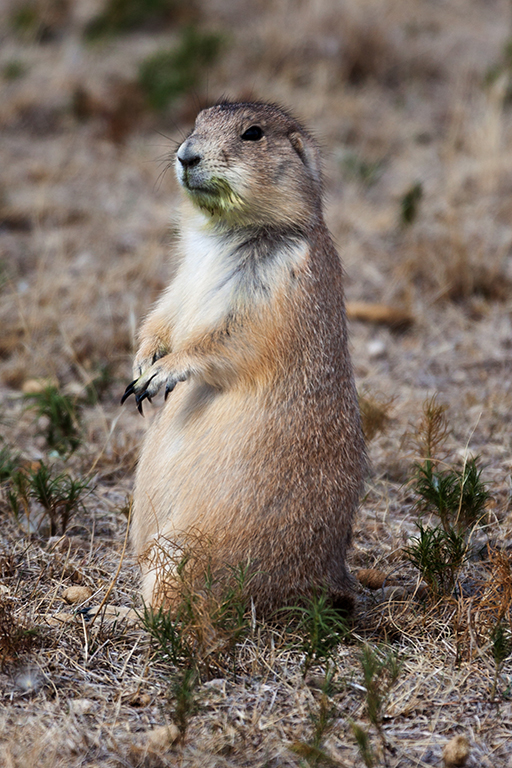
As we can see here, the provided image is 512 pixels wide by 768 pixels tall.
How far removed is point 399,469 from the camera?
16.5ft

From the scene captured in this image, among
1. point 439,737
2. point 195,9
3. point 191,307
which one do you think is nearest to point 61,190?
point 195,9

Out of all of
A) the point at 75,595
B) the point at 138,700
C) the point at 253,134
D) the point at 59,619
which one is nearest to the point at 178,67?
the point at 253,134

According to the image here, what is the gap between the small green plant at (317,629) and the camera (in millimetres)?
3146

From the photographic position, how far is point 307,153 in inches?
157

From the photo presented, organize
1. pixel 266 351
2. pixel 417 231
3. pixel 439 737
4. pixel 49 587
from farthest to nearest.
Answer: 1. pixel 417 231
2. pixel 49 587
3. pixel 266 351
4. pixel 439 737

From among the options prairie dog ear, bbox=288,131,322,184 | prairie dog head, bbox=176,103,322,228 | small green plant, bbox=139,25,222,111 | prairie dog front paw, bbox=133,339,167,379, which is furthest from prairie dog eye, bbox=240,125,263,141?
small green plant, bbox=139,25,222,111

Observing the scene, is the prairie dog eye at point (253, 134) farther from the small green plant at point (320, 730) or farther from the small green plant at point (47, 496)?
the small green plant at point (320, 730)

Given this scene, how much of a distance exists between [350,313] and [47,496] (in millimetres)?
3509

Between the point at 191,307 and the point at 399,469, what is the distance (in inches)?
72.7

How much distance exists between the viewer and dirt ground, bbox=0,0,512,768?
3062 millimetres

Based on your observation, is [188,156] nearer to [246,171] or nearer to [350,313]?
[246,171]

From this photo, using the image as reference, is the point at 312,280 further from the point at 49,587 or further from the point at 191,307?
the point at 49,587

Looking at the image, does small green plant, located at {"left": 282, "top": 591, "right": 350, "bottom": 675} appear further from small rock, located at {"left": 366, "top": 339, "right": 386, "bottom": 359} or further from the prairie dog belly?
small rock, located at {"left": 366, "top": 339, "right": 386, "bottom": 359}

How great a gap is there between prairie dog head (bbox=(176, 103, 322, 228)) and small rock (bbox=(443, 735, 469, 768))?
208cm
